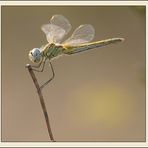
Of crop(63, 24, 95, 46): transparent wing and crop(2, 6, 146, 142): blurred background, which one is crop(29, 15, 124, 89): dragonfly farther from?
crop(2, 6, 146, 142): blurred background

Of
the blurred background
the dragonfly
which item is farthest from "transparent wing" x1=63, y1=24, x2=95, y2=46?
the blurred background

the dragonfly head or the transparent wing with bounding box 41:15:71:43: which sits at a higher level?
the transparent wing with bounding box 41:15:71:43

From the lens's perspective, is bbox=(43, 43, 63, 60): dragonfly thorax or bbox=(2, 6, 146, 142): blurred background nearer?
bbox=(43, 43, 63, 60): dragonfly thorax

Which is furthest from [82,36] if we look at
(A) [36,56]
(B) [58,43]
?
(A) [36,56]

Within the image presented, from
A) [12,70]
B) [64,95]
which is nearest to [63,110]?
[64,95]

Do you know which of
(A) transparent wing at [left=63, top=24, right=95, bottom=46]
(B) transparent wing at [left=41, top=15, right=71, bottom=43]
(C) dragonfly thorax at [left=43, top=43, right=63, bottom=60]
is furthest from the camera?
(A) transparent wing at [left=63, top=24, right=95, bottom=46]

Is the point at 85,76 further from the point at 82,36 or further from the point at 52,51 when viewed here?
the point at 52,51
